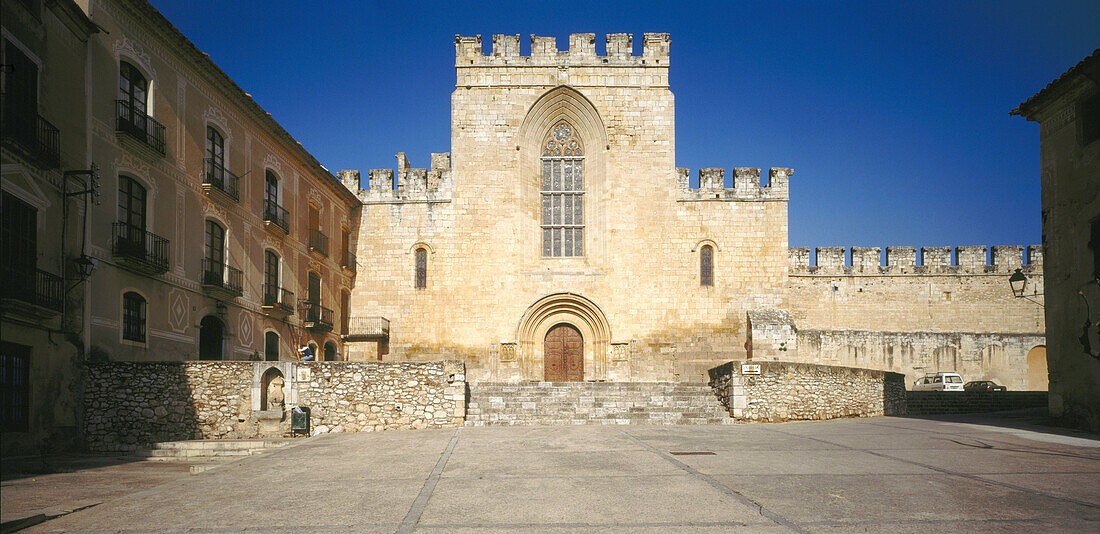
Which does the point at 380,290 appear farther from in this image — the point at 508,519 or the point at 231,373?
the point at 508,519

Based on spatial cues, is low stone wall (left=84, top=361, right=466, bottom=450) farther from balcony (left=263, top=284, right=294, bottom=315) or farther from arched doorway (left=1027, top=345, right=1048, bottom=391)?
arched doorway (left=1027, top=345, right=1048, bottom=391)

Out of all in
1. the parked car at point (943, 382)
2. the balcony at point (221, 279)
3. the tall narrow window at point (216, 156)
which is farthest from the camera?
the parked car at point (943, 382)

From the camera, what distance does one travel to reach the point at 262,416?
15.5 meters

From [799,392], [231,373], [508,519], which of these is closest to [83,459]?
[231,373]

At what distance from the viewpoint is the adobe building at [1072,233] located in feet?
50.1

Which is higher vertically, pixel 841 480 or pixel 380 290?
pixel 380 290

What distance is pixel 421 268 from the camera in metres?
26.5

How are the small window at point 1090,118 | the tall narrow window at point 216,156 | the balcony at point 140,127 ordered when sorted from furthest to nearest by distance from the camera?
the tall narrow window at point 216,156, the balcony at point 140,127, the small window at point 1090,118

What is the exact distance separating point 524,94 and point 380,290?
8514 mm

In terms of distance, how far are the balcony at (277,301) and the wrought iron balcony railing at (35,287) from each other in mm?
7144

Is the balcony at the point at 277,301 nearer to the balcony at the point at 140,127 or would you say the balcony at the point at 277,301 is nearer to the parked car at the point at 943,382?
the balcony at the point at 140,127

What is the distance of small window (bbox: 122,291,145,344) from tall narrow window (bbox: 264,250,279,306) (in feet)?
15.8

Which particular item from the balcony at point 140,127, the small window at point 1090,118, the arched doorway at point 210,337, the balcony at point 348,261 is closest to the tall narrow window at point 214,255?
the arched doorway at point 210,337

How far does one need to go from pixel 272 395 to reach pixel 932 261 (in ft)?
85.2
